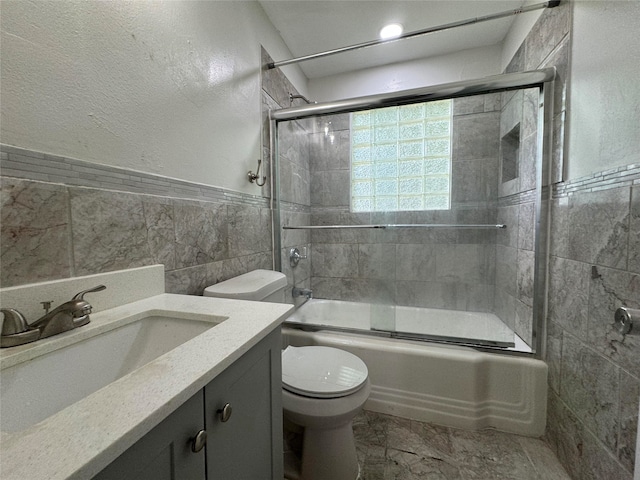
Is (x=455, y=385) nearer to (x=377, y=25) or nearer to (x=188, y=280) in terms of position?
(x=188, y=280)

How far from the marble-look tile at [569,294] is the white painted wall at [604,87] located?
0.41 m

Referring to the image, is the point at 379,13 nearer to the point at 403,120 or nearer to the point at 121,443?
the point at 403,120

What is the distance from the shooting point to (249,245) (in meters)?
1.53

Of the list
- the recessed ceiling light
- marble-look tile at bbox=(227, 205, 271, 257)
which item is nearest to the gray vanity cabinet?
marble-look tile at bbox=(227, 205, 271, 257)

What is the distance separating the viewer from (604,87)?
976 mm

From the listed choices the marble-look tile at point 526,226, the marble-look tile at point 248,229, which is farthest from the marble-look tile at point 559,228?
the marble-look tile at point 248,229

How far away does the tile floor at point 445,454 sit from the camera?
1106 millimetres

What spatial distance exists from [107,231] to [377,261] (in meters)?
1.68

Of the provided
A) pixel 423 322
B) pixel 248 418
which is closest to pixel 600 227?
pixel 423 322

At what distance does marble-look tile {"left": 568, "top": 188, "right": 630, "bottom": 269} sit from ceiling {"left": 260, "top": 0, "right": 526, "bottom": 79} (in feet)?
4.64

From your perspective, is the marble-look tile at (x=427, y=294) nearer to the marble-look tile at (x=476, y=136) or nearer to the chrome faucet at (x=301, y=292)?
the chrome faucet at (x=301, y=292)

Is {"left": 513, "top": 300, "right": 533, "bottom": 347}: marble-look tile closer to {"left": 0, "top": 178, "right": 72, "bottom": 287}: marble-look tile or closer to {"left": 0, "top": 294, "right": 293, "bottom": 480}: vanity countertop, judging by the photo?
{"left": 0, "top": 294, "right": 293, "bottom": 480}: vanity countertop

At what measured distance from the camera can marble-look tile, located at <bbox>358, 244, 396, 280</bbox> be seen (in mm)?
1961

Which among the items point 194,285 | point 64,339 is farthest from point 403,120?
point 64,339
